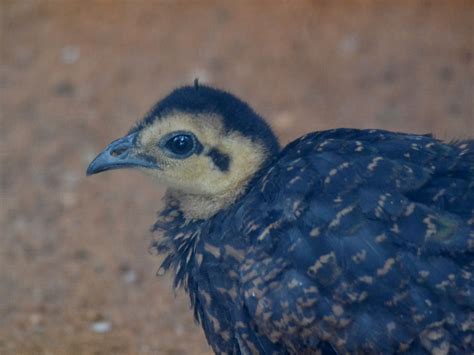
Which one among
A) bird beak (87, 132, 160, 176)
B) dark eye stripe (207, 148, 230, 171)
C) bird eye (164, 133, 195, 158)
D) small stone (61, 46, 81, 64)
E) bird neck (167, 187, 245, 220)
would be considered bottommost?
bird neck (167, 187, 245, 220)

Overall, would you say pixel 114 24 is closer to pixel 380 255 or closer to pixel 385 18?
pixel 385 18

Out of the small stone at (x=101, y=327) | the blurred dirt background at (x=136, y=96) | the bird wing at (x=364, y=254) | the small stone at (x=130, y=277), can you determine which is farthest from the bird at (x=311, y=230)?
the small stone at (x=130, y=277)

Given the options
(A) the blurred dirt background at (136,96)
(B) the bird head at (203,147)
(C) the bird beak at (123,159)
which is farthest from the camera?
(A) the blurred dirt background at (136,96)

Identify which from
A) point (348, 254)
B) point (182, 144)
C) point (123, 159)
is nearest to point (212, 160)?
point (182, 144)

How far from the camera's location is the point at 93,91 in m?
7.70

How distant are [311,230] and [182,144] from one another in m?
0.80

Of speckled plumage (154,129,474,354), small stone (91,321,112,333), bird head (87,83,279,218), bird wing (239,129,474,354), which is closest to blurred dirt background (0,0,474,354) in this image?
small stone (91,321,112,333)

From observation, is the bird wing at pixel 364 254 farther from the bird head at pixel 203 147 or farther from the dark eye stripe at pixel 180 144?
the dark eye stripe at pixel 180 144

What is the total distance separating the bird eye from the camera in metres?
3.93

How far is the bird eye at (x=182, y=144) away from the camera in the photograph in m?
3.93

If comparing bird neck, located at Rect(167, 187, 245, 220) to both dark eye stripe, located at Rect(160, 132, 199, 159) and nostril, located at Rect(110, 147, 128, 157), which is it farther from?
nostril, located at Rect(110, 147, 128, 157)

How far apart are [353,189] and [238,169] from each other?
0.60m

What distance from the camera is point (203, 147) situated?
3.92 m

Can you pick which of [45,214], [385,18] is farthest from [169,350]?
[385,18]
